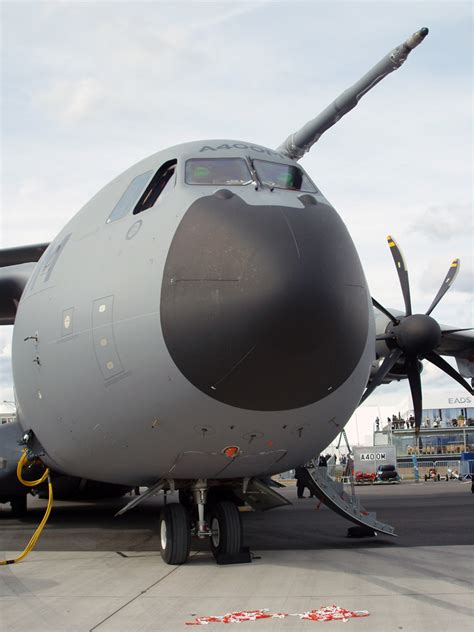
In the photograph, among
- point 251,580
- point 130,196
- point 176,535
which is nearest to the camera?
point 251,580

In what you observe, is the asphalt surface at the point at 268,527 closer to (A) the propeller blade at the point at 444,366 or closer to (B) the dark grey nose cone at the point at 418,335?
(A) the propeller blade at the point at 444,366

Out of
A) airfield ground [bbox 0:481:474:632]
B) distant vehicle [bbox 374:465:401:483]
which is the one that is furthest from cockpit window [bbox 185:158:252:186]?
distant vehicle [bbox 374:465:401:483]

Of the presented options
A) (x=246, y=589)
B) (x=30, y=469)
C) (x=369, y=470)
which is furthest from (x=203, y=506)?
(x=369, y=470)

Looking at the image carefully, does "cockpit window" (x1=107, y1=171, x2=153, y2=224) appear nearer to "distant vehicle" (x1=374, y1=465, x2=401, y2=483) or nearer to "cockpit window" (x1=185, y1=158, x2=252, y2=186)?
"cockpit window" (x1=185, y1=158, x2=252, y2=186)

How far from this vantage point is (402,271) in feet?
53.7

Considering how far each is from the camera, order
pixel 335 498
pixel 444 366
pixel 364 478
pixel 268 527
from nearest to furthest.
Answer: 1. pixel 335 498
2. pixel 268 527
3. pixel 444 366
4. pixel 364 478

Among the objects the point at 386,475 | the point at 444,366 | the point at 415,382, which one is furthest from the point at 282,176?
the point at 386,475

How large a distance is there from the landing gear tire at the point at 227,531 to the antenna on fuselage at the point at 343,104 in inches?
278

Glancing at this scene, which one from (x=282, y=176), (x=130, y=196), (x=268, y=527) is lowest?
(x=268, y=527)

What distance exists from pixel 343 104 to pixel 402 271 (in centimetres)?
383

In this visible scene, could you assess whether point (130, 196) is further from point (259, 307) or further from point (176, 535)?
point (176, 535)

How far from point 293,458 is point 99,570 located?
99.5 inches

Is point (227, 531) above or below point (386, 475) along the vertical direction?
above

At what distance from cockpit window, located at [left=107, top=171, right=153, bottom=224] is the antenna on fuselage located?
4742 mm
